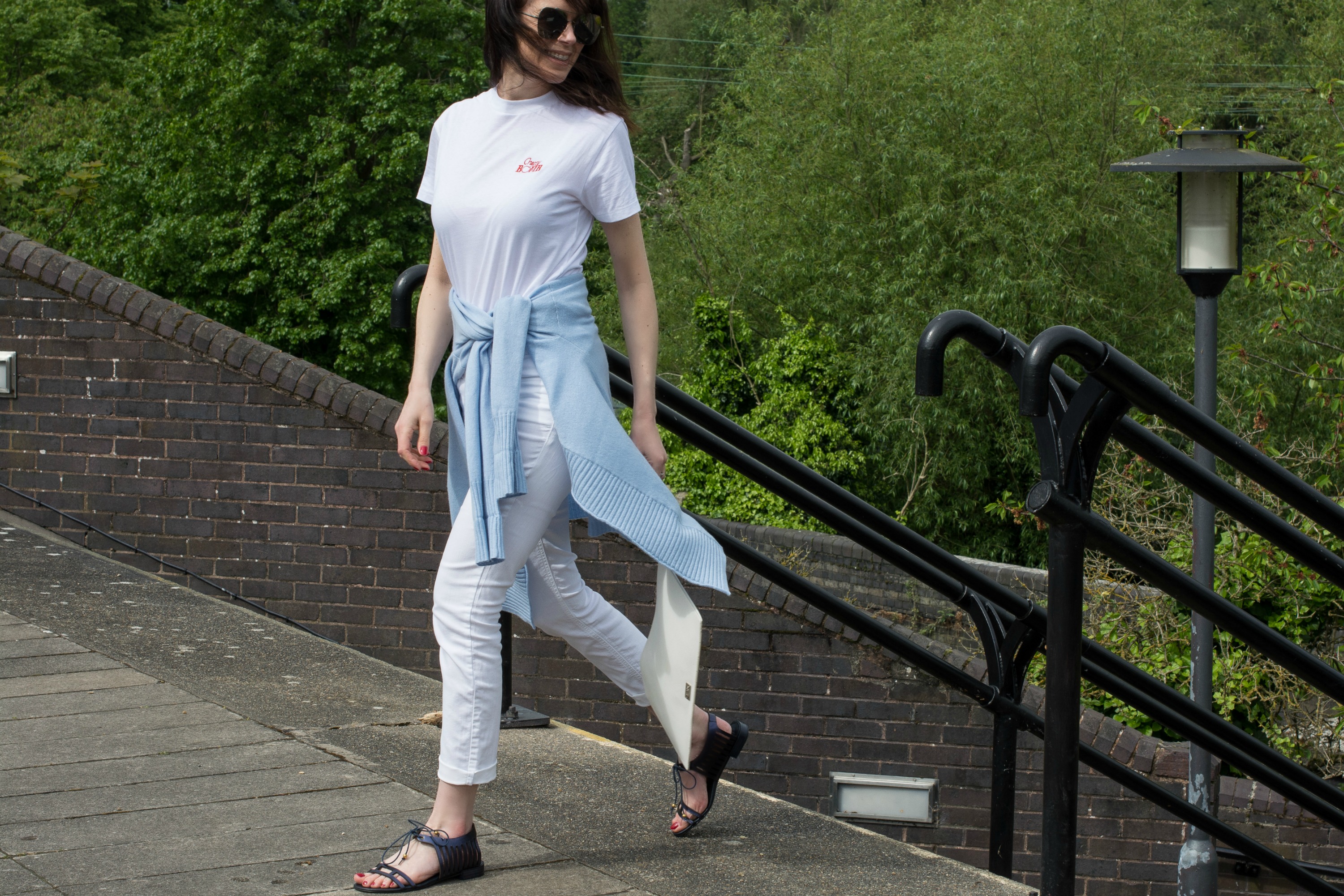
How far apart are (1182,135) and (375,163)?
22.8 m

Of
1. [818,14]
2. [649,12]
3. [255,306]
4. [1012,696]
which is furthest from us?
[649,12]

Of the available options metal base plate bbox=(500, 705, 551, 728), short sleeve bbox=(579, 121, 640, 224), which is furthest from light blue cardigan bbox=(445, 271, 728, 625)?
metal base plate bbox=(500, 705, 551, 728)

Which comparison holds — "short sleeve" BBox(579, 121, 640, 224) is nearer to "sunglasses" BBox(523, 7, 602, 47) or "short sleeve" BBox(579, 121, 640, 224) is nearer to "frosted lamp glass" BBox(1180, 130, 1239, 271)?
"sunglasses" BBox(523, 7, 602, 47)

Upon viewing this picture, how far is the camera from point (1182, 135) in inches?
288

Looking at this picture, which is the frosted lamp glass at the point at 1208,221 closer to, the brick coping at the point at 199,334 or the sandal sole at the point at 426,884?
the brick coping at the point at 199,334

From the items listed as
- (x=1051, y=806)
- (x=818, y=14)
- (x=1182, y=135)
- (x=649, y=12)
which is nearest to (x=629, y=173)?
(x=1051, y=806)

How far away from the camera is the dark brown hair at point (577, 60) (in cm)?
236

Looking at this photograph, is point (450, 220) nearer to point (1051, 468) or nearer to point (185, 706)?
point (1051, 468)

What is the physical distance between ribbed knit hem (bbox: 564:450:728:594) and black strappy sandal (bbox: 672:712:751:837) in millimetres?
442

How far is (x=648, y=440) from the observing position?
2443 mm

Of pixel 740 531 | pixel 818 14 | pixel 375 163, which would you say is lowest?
pixel 740 531

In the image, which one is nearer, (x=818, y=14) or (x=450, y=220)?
(x=450, y=220)

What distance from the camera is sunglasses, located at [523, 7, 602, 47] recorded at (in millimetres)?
2322

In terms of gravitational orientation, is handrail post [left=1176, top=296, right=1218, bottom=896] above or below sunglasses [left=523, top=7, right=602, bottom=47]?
below
